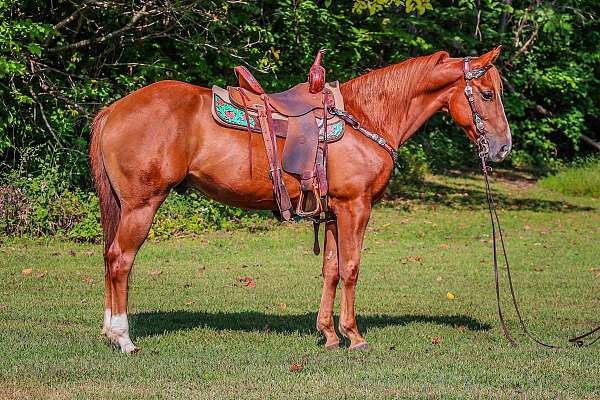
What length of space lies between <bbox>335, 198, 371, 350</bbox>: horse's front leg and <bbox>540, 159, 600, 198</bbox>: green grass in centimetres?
1720

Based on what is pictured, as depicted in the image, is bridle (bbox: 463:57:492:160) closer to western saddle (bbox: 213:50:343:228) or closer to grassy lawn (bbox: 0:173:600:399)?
western saddle (bbox: 213:50:343:228)

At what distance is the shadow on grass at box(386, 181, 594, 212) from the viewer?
66.8ft

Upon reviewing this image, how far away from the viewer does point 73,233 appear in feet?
44.7

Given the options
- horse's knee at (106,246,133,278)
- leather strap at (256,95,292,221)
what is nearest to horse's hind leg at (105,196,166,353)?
horse's knee at (106,246,133,278)

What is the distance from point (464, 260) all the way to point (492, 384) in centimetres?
733

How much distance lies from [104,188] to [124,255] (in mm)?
592

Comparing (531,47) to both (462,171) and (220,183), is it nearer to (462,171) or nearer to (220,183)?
(462,171)

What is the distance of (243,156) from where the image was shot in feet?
23.4

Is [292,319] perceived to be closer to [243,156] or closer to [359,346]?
[359,346]

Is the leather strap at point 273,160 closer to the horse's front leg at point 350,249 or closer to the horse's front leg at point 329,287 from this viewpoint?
the horse's front leg at point 350,249

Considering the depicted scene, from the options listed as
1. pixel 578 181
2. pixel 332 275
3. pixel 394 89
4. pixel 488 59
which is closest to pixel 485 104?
pixel 488 59

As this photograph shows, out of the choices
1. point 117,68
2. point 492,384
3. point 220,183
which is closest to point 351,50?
point 117,68

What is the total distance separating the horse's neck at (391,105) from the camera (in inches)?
294

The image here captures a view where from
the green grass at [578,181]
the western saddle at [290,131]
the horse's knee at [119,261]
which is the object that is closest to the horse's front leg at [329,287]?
the western saddle at [290,131]
